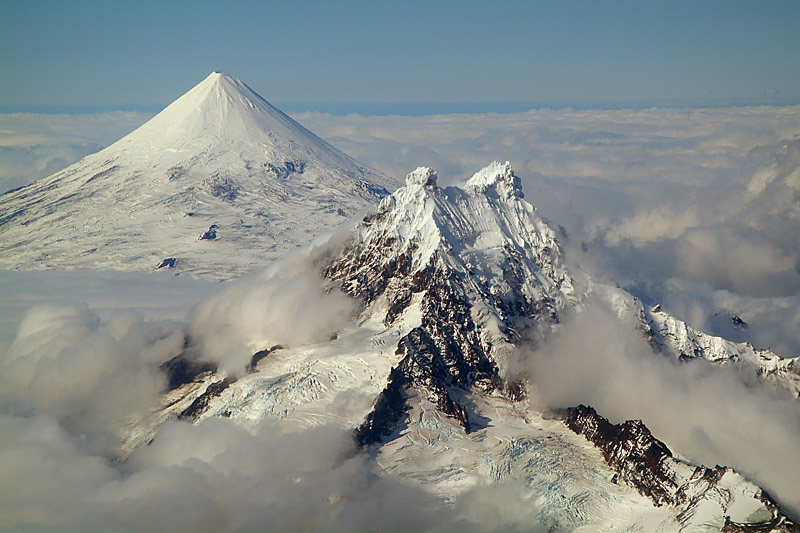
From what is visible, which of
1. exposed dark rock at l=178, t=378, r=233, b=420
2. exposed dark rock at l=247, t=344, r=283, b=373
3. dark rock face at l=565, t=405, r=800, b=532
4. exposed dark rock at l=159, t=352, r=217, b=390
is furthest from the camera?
exposed dark rock at l=159, t=352, r=217, b=390

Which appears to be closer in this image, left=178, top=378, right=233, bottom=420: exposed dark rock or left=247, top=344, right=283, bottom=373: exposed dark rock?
left=178, top=378, right=233, bottom=420: exposed dark rock

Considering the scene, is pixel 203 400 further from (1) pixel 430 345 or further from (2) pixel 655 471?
(2) pixel 655 471

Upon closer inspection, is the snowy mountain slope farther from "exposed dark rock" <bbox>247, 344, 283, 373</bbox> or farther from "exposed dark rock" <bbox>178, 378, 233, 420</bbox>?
"exposed dark rock" <bbox>247, 344, 283, 373</bbox>

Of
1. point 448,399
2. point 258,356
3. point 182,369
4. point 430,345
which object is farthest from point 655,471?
point 182,369

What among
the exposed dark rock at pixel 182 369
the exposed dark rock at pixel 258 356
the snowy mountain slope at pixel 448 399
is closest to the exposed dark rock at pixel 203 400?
the snowy mountain slope at pixel 448 399

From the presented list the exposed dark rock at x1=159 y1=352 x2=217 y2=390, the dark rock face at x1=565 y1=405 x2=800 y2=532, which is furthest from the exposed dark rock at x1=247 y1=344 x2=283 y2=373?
the dark rock face at x1=565 y1=405 x2=800 y2=532

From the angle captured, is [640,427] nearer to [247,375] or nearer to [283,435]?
[283,435]

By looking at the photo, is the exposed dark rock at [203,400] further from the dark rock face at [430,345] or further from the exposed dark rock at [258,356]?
the dark rock face at [430,345]
